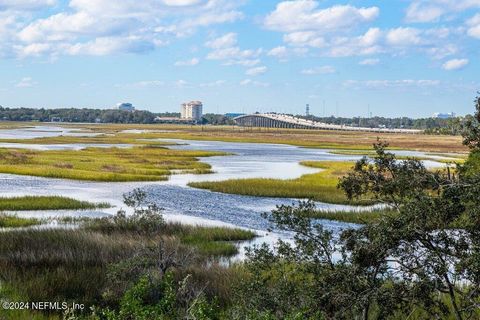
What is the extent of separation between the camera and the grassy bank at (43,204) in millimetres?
33938

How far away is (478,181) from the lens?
8.23 m

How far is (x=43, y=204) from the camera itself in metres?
34.8

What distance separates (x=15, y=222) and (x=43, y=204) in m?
7.40

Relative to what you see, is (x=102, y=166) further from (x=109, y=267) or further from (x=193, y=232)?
(x=109, y=267)

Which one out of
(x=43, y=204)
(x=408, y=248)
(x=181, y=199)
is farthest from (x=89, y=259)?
(x=181, y=199)

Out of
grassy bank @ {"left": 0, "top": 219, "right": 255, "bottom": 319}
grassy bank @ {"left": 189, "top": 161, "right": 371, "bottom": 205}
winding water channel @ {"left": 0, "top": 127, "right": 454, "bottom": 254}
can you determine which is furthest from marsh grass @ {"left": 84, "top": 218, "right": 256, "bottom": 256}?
grassy bank @ {"left": 189, "top": 161, "right": 371, "bottom": 205}

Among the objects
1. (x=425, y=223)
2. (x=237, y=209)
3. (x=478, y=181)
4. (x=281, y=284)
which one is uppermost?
(x=478, y=181)

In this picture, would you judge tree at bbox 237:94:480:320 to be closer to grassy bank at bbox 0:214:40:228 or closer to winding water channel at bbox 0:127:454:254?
winding water channel at bbox 0:127:454:254

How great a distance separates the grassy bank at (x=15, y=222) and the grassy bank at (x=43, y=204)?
4911 millimetres

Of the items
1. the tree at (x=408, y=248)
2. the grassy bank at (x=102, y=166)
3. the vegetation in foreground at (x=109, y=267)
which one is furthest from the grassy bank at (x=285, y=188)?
the tree at (x=408, y=248)

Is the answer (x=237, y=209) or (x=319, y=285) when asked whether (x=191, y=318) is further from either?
(x=237, y=209)

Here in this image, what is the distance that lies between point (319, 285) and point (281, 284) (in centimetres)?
155

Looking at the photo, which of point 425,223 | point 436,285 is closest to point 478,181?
point 425,223

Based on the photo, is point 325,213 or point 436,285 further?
point 325,213
